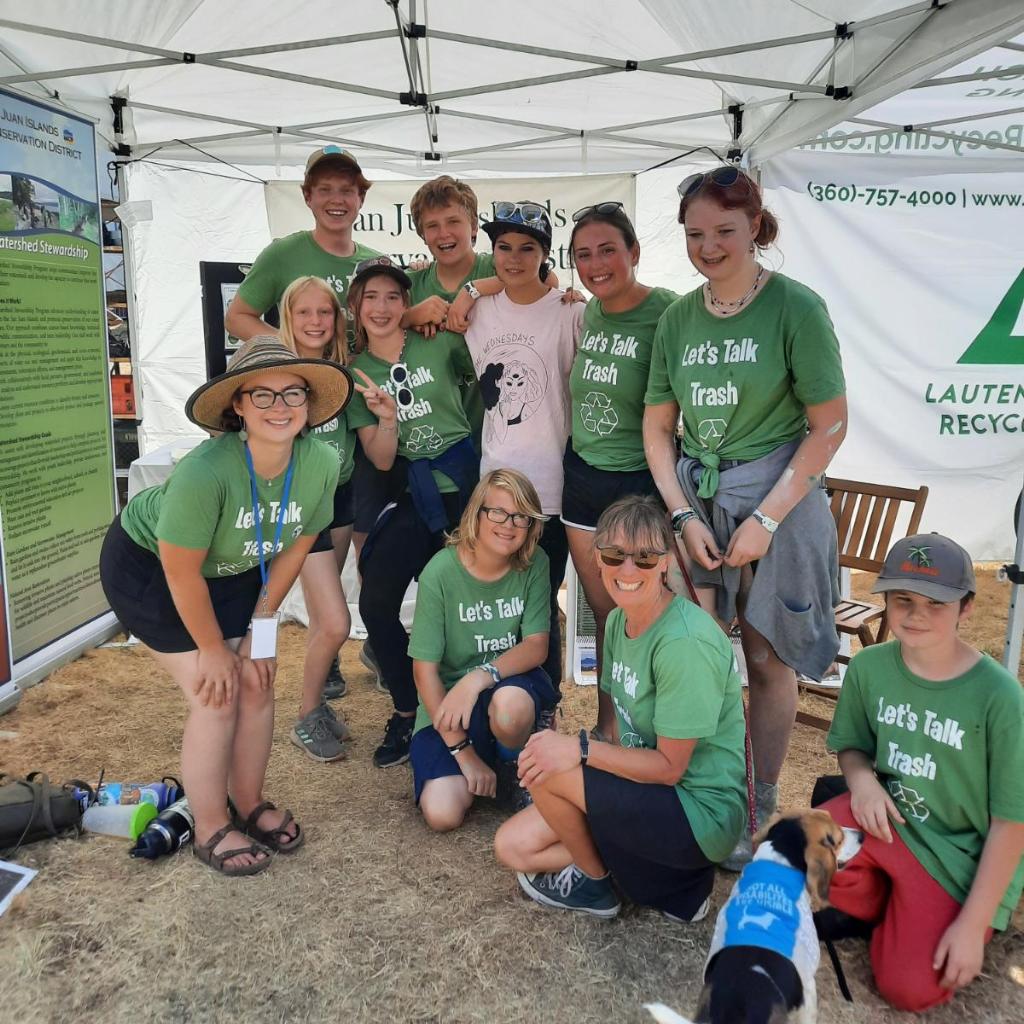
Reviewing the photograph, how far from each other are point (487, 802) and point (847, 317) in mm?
4240

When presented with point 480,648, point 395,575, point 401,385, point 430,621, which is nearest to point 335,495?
point 395,575

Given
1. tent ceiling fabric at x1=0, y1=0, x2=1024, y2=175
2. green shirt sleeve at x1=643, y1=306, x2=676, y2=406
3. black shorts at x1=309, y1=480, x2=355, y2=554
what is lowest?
black shorts at x1=309, y1=480, x2=355, y2=554

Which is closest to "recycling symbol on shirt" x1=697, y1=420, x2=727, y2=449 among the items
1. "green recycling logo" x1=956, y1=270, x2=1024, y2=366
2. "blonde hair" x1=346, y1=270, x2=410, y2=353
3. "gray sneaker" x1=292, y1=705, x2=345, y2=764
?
"blonde hair" x1=346, y1=270, x2=410, y2=353

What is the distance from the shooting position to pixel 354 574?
14.4 ft

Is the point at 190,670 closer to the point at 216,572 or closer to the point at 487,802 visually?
the point at 216,572

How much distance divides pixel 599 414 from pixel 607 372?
0.13 metres

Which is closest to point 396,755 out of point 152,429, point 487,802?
point 487,802

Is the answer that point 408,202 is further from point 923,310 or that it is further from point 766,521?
point 766,521

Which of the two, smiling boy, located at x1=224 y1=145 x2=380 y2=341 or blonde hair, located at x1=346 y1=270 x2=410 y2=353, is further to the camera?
smiling boy, located at x1=224 y1=145 x2=380 y2=341

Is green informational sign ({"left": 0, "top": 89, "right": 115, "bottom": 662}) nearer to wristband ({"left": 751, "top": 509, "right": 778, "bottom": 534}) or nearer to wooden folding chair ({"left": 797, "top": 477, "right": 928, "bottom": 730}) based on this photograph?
wristband ({"left": 751, "top": 509, "right": 778, "bottom": 534})

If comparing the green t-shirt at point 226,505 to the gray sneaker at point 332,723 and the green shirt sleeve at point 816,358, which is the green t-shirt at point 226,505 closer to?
the gray sneaker at point 332,723

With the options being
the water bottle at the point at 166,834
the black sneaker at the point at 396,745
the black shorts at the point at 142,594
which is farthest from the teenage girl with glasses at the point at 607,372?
the water bottle at the point at 166,834

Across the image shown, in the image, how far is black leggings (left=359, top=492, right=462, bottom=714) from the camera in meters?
2.91

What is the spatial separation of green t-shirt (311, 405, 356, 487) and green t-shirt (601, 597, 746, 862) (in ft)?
4.23
